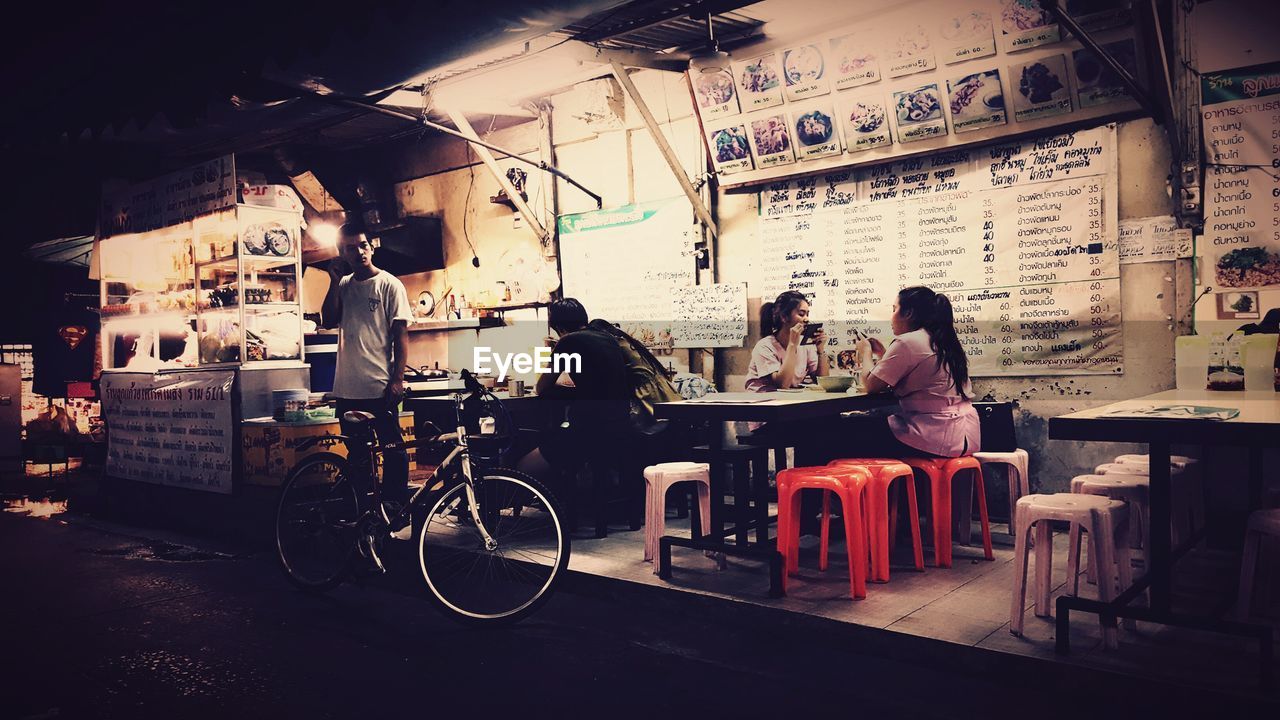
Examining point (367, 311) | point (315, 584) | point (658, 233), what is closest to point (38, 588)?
point (315, 584)

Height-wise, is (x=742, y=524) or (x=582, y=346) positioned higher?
(x=582, y=346)

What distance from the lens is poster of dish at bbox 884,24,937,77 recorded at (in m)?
6.77

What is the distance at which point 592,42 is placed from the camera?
292 inches

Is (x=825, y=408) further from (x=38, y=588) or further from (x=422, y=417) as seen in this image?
(x=38, y=588)

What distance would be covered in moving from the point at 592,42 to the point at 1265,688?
6.42 metres

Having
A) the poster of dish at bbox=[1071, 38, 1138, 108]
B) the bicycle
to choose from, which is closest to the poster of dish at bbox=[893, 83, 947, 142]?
the poster of dish at bbox=[1071, 38, 1138, 108]

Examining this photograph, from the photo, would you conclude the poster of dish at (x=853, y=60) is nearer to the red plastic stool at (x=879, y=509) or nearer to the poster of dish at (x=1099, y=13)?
the poster of dish at (x=1099, y=13)

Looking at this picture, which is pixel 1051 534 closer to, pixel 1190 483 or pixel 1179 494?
pixel 1179 494

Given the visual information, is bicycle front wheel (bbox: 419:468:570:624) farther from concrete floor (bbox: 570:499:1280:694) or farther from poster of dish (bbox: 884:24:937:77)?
poster of dish (bbox: 884:24:937:77)

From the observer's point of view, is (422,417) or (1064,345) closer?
(1064,345)

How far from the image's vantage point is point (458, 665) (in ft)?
14.0

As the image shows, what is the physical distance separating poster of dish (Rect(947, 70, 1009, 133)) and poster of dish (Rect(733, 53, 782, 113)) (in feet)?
4.98

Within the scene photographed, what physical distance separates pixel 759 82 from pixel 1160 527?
17.0ft

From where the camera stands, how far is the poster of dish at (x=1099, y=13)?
575 centimetres
